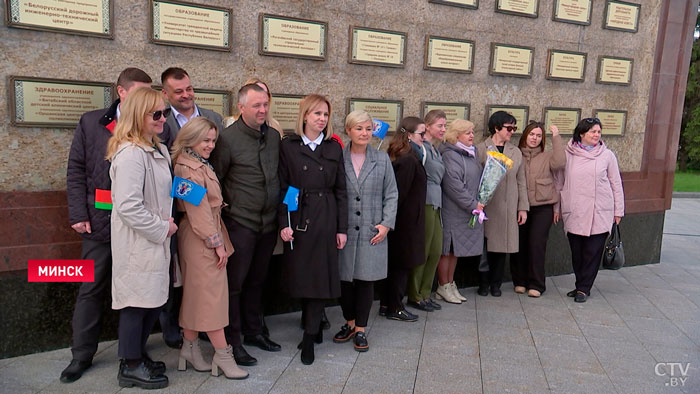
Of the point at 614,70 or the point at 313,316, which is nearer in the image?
the point at 313,316

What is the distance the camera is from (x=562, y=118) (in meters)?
6.70

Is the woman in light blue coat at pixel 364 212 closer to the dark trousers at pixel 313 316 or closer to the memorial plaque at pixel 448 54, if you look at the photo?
the dark trousers at pixel 313 316

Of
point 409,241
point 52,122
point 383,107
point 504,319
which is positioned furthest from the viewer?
point 383,107

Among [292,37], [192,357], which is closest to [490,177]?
[292,37]

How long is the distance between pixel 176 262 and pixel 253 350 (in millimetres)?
980

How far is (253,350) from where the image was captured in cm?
410

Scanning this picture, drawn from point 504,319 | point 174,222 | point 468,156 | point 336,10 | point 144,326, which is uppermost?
point 336,10

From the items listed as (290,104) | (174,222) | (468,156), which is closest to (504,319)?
(468,156)

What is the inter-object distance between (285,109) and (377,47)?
1.14 meters

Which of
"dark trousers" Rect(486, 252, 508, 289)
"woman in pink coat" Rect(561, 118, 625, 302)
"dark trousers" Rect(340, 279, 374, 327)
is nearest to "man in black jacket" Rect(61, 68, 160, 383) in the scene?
A: "dark trousers" Rect(340, 279, 374, 327)

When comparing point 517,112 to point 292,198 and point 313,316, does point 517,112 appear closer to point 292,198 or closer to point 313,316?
point 292,198

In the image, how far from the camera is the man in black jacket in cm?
349

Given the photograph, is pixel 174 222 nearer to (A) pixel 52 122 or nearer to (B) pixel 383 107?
(A) pixel 52 122

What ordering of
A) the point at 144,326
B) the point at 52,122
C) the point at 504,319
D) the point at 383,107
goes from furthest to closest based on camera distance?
the point at 383,107 < the point at 504,319 < the point at 52,122 < the point at 144,326
